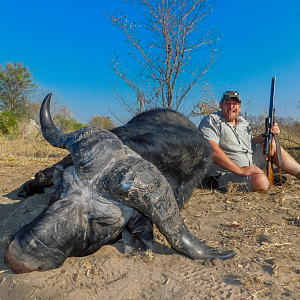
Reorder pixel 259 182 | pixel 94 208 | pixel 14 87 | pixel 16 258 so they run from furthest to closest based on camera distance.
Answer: pixel 14 87
pixel 259 182
pixel 94 208
pixel 16 258

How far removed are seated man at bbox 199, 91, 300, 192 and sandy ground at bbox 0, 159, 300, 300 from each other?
127 cm

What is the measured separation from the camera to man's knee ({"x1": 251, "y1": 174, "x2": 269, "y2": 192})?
3844 mm

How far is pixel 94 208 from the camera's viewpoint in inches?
64.9

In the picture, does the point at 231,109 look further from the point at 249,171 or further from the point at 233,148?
the point at 249,171

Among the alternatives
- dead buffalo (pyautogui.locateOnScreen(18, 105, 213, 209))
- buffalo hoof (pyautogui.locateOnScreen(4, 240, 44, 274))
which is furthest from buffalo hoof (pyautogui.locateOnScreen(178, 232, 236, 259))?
buffalo hoof (pyautogui.locateOnScreen(4, 240, 44, 274))

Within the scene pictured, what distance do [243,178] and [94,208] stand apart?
3.03 meters

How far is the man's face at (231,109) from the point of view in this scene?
428 centimetres

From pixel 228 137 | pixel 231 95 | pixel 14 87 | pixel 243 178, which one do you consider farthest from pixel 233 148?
pixel 14 87

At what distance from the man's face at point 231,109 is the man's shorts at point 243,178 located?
77 centimetres

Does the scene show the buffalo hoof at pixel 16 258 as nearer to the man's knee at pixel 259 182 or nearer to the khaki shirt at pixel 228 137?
the khaki shirt at pixel 228 137

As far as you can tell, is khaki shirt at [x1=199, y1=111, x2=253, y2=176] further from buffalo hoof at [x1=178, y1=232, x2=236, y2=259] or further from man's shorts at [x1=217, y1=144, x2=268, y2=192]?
buffalo hoof at [x1=178, y1=232, x2=236, y2=259]

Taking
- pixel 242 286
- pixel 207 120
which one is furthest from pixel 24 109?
pixel 242 286

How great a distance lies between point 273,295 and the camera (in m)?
1.51

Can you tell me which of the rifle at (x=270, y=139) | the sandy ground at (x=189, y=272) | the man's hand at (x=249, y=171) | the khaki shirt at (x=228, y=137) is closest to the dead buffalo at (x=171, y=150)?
the sandy ground at (x=189, y=272)
